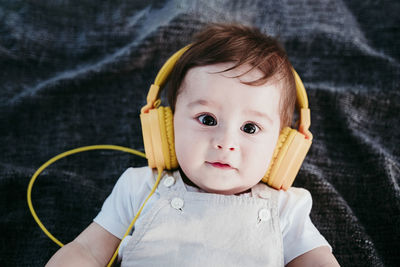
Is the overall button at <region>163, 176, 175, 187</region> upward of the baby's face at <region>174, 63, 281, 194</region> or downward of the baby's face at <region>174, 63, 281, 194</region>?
Answer: downward

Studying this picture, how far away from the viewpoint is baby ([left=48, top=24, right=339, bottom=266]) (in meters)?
0.97

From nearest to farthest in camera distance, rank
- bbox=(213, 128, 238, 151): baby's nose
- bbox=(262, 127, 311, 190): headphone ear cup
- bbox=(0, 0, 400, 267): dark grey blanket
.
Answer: bbox=(213, 128, 238, 151): baby's nose → bbox=(262, 127, 311, 190): headphone ear cup → bbox=(0, 0, 400, 267): dark grey blanket

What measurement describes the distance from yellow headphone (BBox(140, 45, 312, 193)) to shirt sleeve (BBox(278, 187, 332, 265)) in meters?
0.05

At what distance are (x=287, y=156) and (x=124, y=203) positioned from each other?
48cm

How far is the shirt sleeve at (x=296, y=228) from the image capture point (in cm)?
103

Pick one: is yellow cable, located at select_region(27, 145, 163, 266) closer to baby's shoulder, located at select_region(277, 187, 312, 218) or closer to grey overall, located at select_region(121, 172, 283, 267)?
grey overall, located at select_region(121, 172, 283, 267)

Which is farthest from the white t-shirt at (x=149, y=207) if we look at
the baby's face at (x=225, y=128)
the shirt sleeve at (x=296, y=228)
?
the baby's face at (x=225, y=128)

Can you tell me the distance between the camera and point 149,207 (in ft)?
3.56

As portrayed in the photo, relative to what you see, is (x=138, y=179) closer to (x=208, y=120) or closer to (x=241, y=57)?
(x=208, y=120)

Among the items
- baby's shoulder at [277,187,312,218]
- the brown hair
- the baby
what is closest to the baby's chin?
the baby

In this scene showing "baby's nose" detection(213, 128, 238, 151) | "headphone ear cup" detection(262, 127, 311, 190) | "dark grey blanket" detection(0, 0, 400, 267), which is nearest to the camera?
"baby's nose" detection(213, 128, 238, 151)

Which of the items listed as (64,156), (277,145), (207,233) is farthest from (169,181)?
(64,156)

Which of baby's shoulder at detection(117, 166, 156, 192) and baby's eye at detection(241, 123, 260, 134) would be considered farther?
baby's shoulder at detection(117, 166, 156, 192)

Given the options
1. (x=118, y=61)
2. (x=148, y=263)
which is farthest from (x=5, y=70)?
(x=148, y=263)
